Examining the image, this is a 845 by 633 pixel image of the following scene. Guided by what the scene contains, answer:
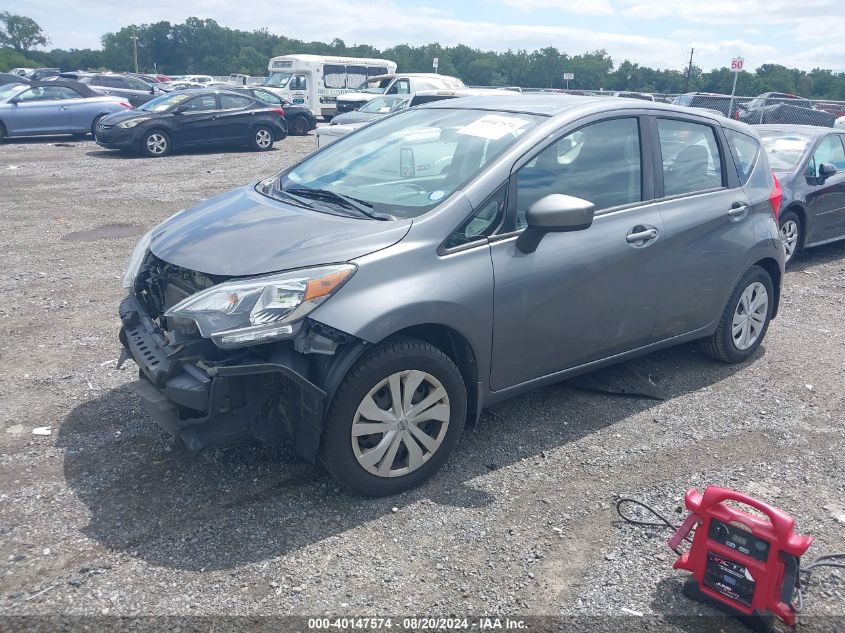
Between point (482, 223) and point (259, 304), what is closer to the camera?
point (259, 304)

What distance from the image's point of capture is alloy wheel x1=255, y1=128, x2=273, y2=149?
1848 centimetres

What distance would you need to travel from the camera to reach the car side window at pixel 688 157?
471cm

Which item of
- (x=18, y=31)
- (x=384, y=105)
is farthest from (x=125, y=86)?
(x=18, y=31)

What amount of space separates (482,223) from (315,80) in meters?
25.5

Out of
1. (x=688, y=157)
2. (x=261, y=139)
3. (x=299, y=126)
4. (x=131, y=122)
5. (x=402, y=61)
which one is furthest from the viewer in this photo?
(x=402, y=61)

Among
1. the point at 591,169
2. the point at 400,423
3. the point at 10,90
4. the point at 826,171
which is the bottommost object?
the point at 400,423

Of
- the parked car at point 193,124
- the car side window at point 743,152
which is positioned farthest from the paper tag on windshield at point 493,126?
the parked car at point 193,124

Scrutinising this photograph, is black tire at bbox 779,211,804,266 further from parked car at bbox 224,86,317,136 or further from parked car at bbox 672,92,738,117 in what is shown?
parked car at bbox 672,92,738,117

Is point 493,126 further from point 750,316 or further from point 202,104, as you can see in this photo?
point 202,104

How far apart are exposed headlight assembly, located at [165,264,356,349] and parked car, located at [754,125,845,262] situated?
6.78 m

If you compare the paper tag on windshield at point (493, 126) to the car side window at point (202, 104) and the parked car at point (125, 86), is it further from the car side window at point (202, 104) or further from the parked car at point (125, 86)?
the parked car at point (125, 86)

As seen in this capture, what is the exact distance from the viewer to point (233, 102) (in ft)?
59.3

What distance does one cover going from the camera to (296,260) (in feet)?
11.1

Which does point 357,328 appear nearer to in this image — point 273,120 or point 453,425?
point 453,425
